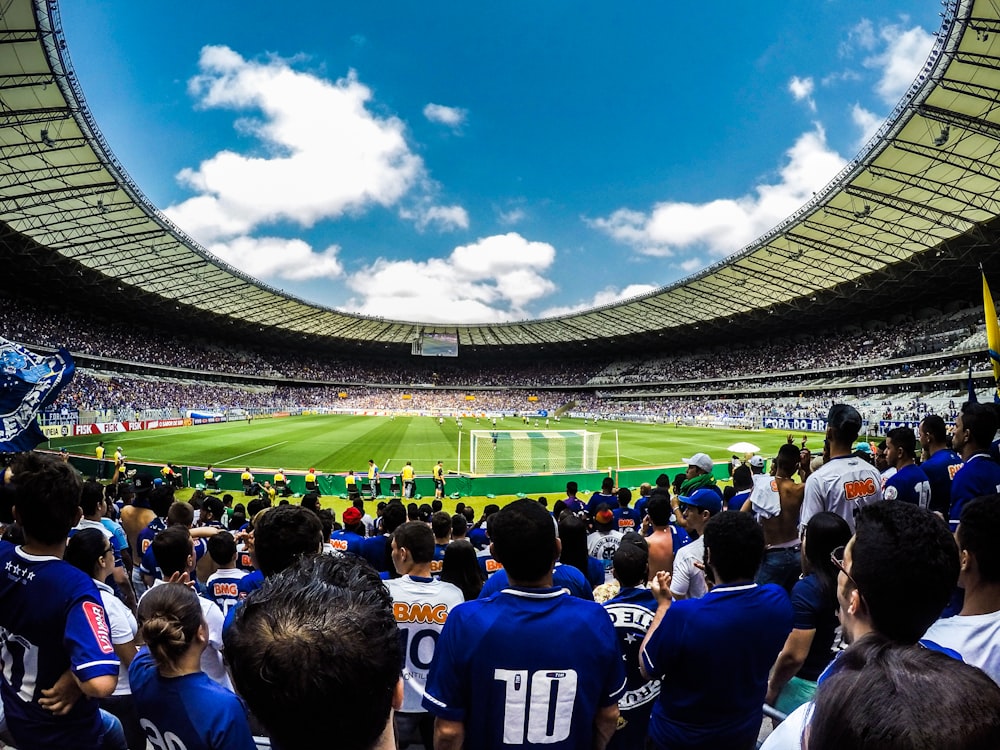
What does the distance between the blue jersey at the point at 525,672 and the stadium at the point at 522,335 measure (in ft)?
4.39

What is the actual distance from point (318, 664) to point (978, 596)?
3.43 metres

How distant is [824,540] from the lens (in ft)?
13.0

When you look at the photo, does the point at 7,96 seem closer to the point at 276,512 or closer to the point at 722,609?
the point at 276,512

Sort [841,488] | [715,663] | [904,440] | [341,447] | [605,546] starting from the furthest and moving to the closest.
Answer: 1. [341,447]
2. [605,546]
3. [904,440]
4. [841,488]
5. [715,663]

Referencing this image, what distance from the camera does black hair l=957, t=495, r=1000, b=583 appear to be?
283 centimetres

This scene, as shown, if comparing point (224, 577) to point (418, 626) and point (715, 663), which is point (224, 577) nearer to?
point (418, 626)

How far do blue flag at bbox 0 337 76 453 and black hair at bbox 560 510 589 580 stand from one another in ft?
39.4

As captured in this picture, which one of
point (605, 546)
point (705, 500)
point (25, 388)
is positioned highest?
point (25, 388)

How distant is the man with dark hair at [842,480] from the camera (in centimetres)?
566

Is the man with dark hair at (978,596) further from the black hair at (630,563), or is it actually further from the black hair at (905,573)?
the black hair at (630,563)

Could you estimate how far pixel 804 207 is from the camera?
38.8 m

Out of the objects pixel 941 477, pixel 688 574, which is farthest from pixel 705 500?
pixel 941 477

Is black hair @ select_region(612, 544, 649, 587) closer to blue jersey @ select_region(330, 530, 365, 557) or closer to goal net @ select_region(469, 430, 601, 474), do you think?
blue jersey @ select_region(330, 530, 365, 557)

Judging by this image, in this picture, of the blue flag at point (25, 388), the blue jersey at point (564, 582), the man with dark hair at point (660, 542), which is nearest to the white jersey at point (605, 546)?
the man with dark hair at point (660, 542)
